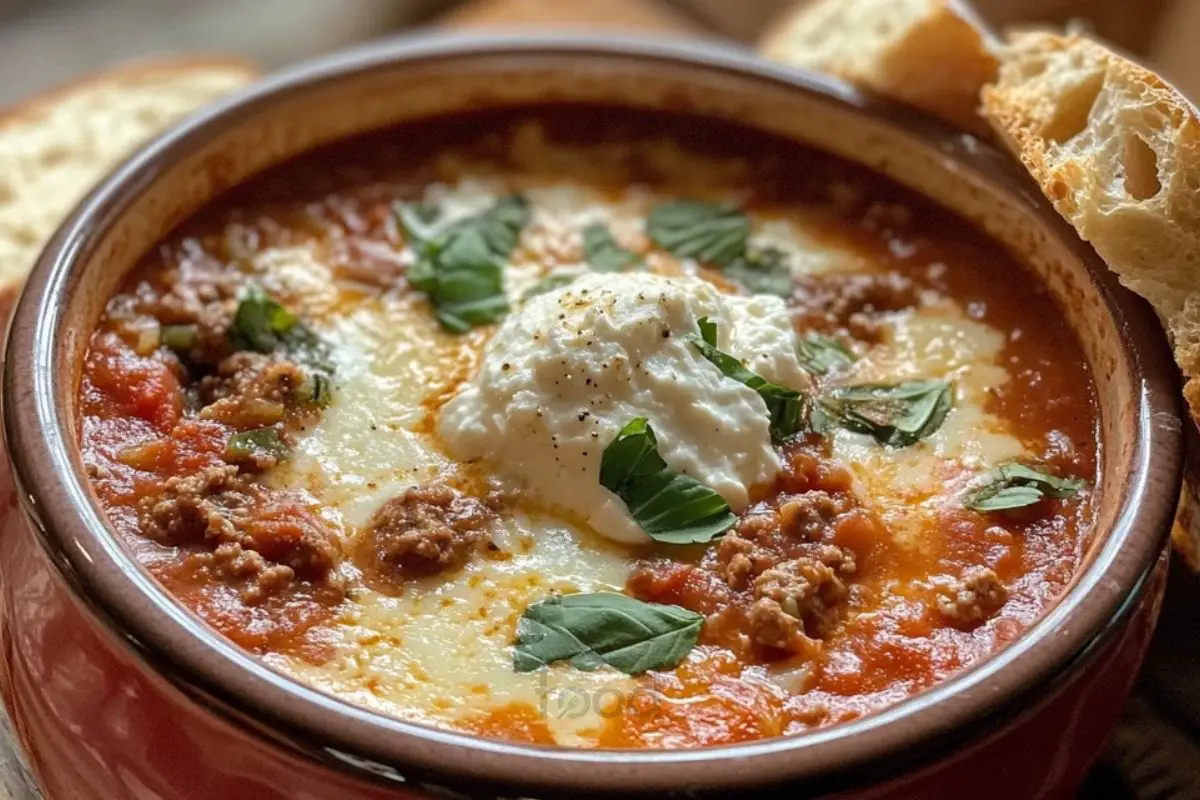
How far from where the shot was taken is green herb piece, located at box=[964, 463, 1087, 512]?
2055mm

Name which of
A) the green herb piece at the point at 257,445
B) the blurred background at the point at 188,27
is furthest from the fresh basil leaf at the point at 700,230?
the blurred background at the point at 188,27

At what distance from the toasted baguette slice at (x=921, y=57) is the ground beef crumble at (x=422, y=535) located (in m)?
1.21

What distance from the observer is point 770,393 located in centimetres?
218

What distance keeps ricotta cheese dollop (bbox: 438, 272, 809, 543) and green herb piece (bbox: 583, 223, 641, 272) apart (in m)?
0.34

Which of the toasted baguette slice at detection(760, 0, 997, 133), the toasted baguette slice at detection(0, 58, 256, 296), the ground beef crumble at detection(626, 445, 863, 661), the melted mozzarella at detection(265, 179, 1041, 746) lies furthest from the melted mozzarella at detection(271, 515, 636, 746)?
the toasted baguette slice at detection(0, 58, 256, 296)

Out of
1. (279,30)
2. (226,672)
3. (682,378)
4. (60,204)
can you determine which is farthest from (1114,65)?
(279,30)

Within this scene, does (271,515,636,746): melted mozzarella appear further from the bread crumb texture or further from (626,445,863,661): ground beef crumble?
the bread crumb texture

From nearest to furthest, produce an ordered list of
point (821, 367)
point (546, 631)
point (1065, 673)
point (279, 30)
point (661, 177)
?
point (1065, 673), point (546, 631), point (821, 367), point (661, 177), point (279, 30)

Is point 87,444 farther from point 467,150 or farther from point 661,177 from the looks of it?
point 661,177

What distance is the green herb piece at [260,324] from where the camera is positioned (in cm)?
234

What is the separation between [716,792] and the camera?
58.5 inches

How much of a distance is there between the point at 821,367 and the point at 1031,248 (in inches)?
18.5

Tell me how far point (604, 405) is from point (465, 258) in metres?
0.58

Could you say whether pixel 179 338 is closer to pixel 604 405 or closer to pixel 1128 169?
pixel 604 405
